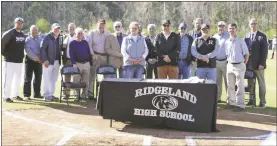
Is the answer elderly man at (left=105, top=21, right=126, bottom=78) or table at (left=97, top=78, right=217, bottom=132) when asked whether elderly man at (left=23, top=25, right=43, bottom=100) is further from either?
table at (left=97, top=78, right=217, bottom=132)

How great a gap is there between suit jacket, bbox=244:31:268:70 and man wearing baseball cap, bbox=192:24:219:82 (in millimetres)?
1327

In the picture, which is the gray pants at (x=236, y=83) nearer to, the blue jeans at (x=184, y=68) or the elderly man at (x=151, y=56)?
the blue jeans at (x=184, y=68)

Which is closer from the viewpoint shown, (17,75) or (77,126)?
(77,126)

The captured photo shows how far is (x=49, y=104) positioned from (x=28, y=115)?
1392 mm

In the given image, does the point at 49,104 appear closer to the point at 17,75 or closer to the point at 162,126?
the point at 17,75

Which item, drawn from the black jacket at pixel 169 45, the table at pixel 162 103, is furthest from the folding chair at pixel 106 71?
the table at pixel 162 103

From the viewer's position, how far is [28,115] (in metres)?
9.16

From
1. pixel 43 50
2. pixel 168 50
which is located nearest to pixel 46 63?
pixel 43 50

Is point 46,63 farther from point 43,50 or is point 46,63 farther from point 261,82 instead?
point 261,82

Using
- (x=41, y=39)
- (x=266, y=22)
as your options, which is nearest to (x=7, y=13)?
(x=266, y=22)

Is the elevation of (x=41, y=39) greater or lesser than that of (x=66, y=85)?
greater

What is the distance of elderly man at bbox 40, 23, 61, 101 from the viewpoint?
10.9 metres

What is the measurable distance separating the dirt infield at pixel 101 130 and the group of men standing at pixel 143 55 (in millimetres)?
1203

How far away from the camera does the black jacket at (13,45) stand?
34.8ft
